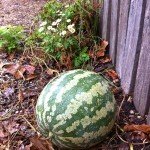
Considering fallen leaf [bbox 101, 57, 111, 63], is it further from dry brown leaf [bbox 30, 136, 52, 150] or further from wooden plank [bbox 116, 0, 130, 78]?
dry brown leaf [bbox 30, 136, 52, 150]

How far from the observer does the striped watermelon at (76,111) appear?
2.18 metres

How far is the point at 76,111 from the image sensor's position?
2176mm

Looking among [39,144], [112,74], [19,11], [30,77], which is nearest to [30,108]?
[30,77]

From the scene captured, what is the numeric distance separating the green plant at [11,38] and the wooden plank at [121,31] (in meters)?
1.07

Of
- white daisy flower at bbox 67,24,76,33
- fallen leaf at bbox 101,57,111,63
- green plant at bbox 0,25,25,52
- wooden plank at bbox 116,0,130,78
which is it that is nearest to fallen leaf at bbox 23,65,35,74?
green plant at bbox 0,25,25,52

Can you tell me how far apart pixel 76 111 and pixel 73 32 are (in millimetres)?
982

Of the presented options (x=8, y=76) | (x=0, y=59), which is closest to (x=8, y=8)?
(x=0, y=59)

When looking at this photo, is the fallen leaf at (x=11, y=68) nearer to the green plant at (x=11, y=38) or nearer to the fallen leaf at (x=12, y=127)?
the green plant at (x=11, y=38)

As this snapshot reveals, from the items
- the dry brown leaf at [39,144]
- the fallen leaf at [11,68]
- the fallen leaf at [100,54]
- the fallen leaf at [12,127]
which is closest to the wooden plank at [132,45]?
the fallen leaf at [100,54]

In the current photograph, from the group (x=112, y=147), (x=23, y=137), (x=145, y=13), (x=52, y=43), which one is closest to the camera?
(x=145, y=13)

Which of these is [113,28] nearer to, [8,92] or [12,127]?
[8,92]

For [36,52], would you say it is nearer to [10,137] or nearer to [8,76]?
[8,76]

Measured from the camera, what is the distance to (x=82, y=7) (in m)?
3.17

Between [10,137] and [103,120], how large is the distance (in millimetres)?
723
